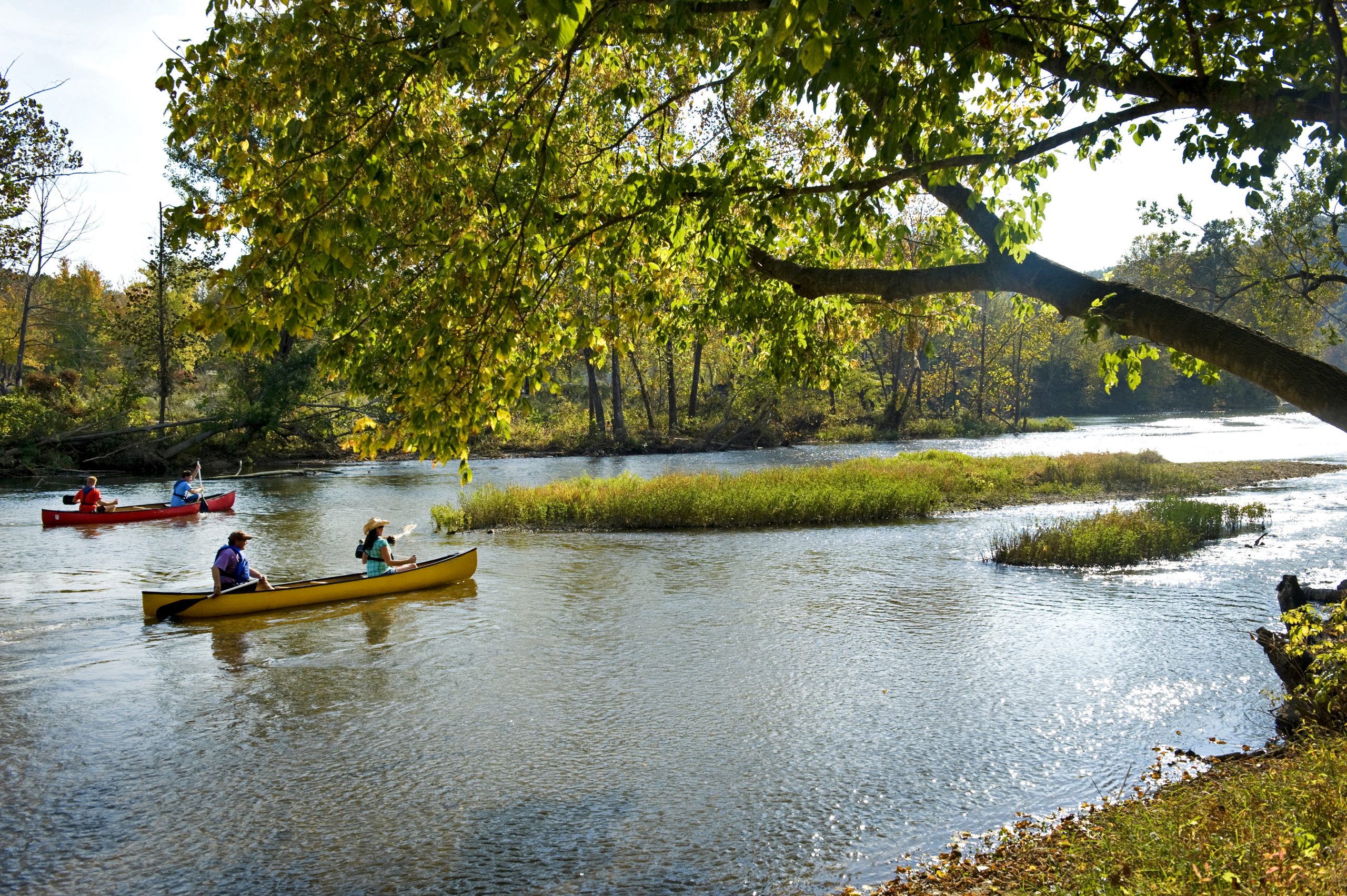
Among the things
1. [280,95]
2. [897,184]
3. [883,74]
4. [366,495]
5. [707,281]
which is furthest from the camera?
[366,495]

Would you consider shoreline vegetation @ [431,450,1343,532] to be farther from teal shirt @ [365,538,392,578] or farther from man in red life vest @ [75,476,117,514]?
man in red life vest @ [75,476,117,514]

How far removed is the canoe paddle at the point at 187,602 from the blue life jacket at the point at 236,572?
377 millimetres

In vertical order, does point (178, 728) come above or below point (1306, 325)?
below

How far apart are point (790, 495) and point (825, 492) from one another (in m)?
1.03

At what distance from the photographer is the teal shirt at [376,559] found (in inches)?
656

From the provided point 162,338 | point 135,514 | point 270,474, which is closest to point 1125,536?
point 135,514

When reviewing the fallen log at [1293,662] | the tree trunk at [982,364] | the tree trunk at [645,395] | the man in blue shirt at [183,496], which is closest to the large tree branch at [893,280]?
the fallen log at [1293,662]

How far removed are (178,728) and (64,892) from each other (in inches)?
139

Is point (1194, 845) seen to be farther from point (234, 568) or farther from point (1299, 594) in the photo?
point (234, 568)

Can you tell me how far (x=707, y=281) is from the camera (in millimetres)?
10375

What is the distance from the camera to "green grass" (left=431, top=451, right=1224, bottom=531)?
24750 millimetres

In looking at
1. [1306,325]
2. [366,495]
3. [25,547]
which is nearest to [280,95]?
[25,547]

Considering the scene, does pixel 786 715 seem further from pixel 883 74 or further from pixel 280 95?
pixel 280 95

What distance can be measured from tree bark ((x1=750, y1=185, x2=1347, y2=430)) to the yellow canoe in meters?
10.6
